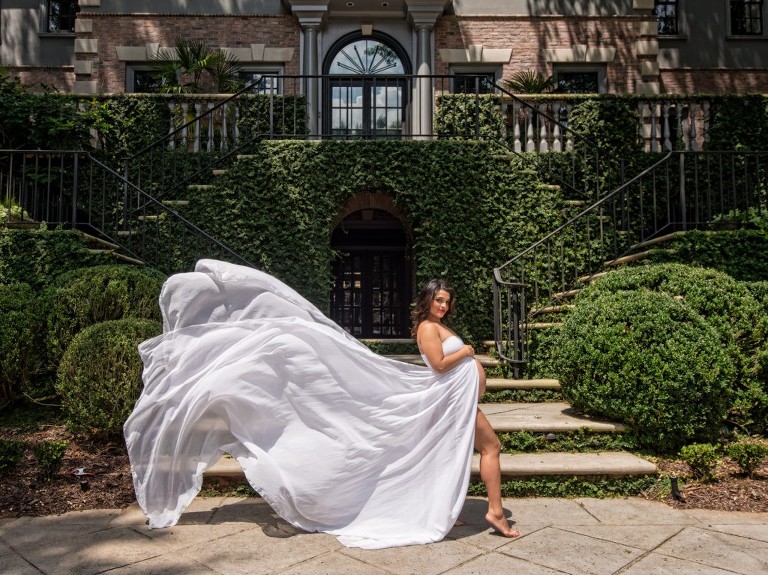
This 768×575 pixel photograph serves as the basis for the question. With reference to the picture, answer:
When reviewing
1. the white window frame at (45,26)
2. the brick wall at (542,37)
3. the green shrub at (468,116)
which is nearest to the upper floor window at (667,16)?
the brick wall at (542,37)

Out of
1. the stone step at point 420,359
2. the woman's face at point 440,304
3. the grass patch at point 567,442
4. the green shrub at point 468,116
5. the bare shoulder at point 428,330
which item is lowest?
the grass patch at point 567,442

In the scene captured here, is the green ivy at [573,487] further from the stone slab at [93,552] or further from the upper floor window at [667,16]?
the upper floor window at [667,16]

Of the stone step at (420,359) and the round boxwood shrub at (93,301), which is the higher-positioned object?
the round boxwood shrub at (93,301)

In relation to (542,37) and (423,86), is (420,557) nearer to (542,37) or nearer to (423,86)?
(423,86)

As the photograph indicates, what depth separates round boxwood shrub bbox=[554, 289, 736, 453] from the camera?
544 cm

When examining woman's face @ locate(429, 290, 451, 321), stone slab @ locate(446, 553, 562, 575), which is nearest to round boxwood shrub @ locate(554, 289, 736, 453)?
woman's face @ locate(429, 290, 451, 321)

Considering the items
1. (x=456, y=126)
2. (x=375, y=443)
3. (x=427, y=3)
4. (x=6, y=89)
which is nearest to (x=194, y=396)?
(x=375, y=443)

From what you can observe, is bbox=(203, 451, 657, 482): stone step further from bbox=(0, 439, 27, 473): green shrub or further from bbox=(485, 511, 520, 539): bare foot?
bbox=(0, 439, 27, 473): green shrub

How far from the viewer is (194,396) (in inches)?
162

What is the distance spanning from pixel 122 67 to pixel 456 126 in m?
8.54

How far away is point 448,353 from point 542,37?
41.3 feet

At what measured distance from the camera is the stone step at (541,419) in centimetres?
582

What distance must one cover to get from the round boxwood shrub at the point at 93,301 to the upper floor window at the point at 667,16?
14416mm

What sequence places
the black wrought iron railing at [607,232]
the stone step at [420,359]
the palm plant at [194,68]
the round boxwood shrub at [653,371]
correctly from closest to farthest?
the round boxwood shrub at [653,371] < the stone step at [420,359] < the black wrought iron railing at [607,232] < the palm plant at [194,68]
